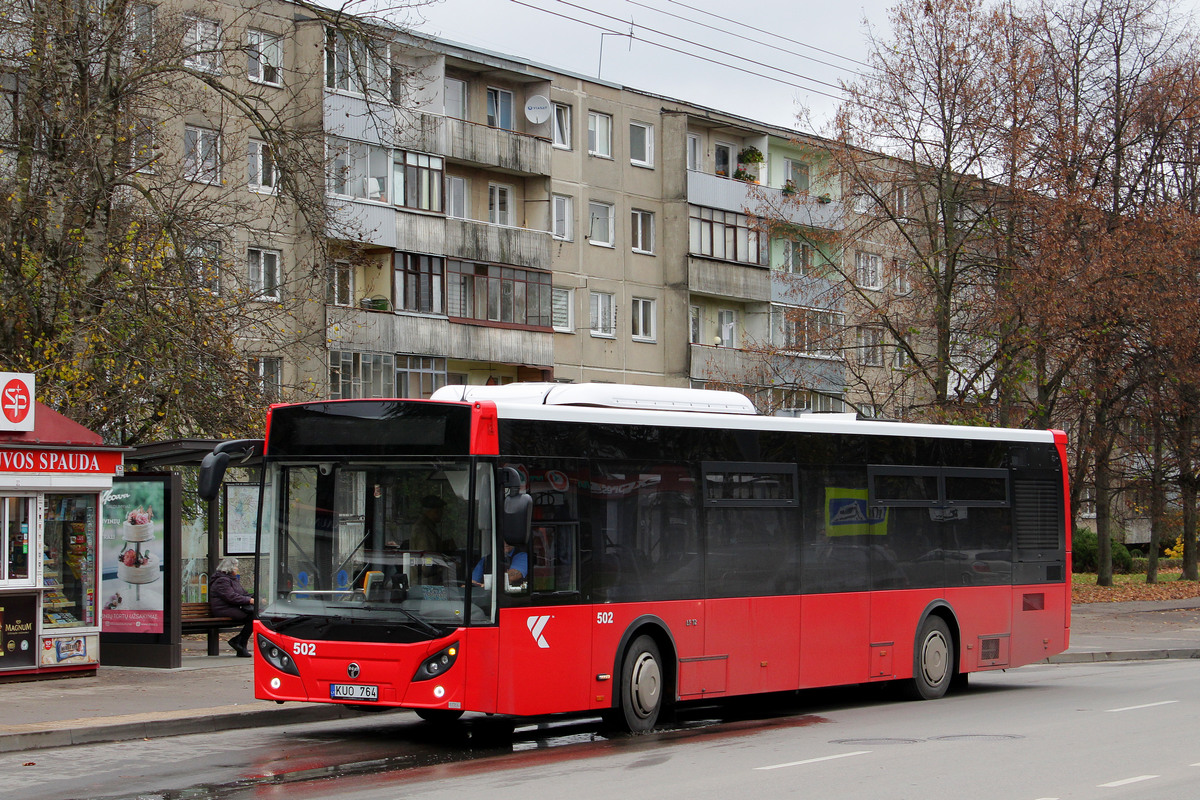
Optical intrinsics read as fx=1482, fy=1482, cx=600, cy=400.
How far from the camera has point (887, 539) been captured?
1545 cm

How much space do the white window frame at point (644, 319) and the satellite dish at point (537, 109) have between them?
7421mm

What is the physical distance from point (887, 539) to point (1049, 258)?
17.8 m

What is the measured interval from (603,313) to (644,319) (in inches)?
84.1

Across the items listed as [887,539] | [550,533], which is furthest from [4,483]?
[887,539]

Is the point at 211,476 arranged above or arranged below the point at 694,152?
below

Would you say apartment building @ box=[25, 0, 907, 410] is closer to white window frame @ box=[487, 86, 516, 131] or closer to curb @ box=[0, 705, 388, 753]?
white window frame @ box=[487, 86, 516, 131]

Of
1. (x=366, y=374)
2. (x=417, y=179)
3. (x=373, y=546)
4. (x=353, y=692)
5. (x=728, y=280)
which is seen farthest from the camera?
(x=728, y=280)

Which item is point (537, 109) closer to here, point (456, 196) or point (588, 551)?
point (456, 196)

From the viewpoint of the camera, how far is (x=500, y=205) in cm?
4509

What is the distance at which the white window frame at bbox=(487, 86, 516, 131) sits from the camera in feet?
147

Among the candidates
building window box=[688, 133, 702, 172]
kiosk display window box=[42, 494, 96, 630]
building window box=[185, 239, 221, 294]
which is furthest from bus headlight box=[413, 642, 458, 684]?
building window box=[688, 133, 702, 172]

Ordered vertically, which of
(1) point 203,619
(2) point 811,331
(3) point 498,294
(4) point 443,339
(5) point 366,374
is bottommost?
(1) point 203,619

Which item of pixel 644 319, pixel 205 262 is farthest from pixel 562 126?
pixel 205 262

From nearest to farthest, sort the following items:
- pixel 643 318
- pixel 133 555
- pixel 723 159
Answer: pixel 133 555
pixel 643 318
pixel 723 159
